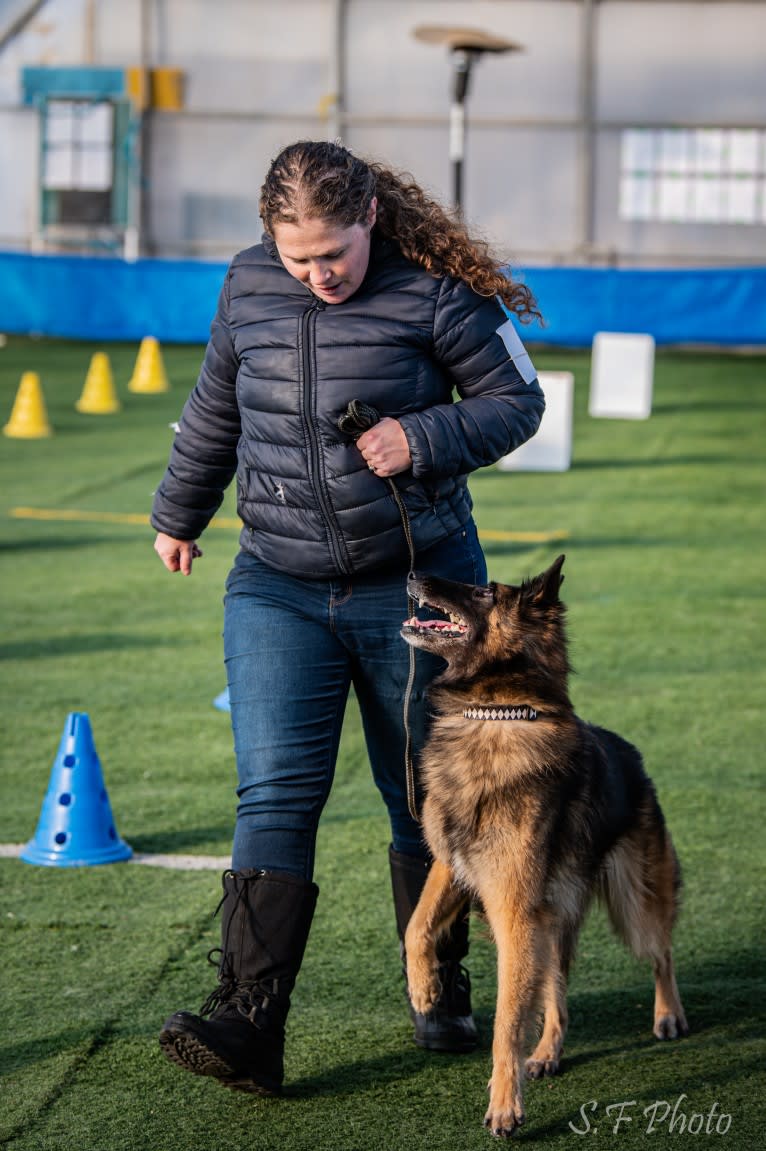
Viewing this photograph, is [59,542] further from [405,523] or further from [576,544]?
[405,523]

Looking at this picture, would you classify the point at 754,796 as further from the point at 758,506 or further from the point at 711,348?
the point at 711,348

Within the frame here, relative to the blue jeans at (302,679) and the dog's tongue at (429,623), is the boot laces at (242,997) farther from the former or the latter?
the dog's tongue at (429,623)

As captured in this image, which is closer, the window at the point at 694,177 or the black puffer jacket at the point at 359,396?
the black puffer jacket at the point at 359,396

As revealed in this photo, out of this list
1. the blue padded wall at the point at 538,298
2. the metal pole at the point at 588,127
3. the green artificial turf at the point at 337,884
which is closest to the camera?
the green artificial turf at the point at 337,884

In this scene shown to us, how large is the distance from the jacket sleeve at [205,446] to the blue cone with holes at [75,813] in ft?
4.14

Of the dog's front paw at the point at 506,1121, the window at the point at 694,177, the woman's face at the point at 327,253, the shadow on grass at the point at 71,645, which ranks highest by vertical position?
the window at the point at 694,177

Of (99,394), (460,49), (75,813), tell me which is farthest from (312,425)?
(460,49)

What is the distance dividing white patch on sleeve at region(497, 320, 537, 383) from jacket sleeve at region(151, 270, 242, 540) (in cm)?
61

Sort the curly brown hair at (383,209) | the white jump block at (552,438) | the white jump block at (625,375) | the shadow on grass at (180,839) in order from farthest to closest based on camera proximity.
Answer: the white jump block at (625,375) → the white jump block at (552,438) → the shadow on grass at (180,839) → the curly brown hair at (383,209)

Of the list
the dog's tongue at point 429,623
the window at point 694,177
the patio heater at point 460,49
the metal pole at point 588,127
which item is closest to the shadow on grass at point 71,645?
the dog's tongue at point 429,623

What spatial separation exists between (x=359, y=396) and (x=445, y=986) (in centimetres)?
144

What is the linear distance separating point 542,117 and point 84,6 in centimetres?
826

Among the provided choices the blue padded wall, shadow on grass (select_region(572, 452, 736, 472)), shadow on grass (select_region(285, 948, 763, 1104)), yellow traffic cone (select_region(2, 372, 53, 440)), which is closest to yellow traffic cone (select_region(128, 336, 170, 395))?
the blue padded wall

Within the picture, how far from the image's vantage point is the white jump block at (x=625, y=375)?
16594mm
